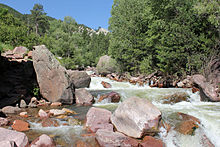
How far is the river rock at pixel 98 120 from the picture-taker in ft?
18.8

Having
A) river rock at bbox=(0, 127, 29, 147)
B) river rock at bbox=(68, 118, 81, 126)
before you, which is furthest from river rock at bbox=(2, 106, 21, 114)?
river rock at bbox=(0, 127, 29, 147)

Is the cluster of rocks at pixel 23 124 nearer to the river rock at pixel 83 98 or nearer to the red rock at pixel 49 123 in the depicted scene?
the red rock at pixel 49 123

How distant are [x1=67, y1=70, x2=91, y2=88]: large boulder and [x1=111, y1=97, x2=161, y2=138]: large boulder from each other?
27.9 ft

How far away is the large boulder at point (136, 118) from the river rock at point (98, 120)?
0.24 metres

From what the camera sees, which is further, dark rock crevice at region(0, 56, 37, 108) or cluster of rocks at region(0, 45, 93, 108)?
cluster of rocks at region(0, 45, 93, 108)

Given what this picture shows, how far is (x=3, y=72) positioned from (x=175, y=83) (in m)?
13.3

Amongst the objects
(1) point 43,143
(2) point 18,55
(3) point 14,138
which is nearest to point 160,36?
(2) point 18,55

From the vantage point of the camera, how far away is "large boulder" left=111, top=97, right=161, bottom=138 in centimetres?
512

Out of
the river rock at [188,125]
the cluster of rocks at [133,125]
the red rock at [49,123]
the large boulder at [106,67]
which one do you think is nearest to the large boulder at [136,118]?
the cluster of rocks at [133,125]

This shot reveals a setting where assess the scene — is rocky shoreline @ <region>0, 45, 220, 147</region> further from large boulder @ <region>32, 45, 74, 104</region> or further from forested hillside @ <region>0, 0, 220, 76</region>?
forested hillside @ <region>0, 0, 220, 76</region>

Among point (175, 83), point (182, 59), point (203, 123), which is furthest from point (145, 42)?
point (203, 123)

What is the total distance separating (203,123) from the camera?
5867mm

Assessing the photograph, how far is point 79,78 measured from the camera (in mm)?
14172

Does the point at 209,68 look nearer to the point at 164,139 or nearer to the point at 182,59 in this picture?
the point at 182,59
